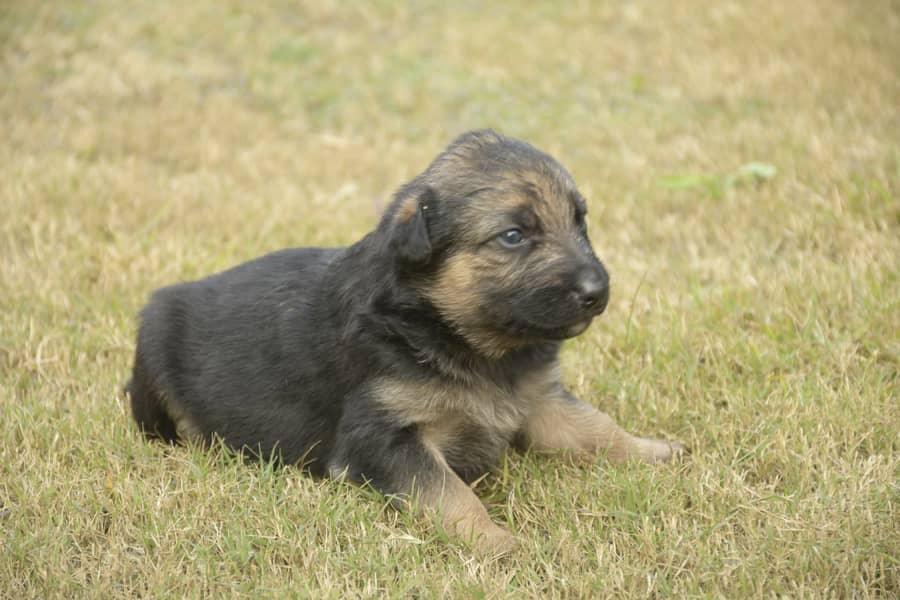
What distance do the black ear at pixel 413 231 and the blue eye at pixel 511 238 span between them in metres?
0.30

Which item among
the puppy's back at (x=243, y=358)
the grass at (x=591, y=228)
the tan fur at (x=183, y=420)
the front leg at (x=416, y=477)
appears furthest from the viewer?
the tan fur at (x=183, y=420)

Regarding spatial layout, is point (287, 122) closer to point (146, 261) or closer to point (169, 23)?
point (169, 23)

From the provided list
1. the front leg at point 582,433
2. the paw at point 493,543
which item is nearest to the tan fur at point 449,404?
the front leg at point 582,433

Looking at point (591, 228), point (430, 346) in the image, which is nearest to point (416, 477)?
point (430, 346)

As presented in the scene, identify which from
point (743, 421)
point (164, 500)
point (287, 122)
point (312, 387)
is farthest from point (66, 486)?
point (287, 122)

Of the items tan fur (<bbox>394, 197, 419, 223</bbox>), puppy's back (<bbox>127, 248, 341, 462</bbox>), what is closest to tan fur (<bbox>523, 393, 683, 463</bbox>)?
puppy's back (<bbox>127, 248, 341, 462</bbox>)

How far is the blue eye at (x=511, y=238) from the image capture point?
3.99 meters

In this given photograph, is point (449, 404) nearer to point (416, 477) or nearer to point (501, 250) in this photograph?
point (416, 477)

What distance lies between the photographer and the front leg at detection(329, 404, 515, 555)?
3953mm

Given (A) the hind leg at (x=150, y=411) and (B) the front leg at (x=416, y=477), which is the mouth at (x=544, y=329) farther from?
(A) the hind leg at (x=150, y=411)

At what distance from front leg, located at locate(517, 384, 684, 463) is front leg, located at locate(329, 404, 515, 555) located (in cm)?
65

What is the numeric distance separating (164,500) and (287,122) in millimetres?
6526

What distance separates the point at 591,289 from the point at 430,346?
74 cm

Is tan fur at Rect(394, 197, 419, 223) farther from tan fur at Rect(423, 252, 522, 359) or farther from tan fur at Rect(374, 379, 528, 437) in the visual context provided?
tan fur at Rect(374, 379, 528, 437)
